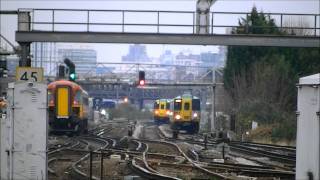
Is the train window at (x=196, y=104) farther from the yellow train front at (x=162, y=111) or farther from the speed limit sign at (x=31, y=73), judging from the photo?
the speed limit sign at (x=31, y=73)

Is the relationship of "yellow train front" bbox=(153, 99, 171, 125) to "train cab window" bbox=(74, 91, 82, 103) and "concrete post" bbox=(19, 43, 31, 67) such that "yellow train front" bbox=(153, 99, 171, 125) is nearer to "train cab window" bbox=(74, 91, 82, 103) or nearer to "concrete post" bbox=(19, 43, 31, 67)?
"train cab window" bbox=(74, 91, 82, 103)

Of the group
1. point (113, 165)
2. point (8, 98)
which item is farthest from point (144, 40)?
point (8, 98)

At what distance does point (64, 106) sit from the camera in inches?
1497

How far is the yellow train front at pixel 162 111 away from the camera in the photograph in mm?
61859

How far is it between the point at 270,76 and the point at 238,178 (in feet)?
114

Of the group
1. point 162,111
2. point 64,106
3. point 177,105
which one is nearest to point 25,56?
point 64,106

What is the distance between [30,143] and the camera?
12.1m

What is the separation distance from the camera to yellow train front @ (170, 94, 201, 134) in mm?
52000

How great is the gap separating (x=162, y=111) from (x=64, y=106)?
28.4 meters

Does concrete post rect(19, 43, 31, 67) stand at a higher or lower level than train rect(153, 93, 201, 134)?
higher

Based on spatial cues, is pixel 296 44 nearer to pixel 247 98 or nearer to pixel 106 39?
pixel 106 39

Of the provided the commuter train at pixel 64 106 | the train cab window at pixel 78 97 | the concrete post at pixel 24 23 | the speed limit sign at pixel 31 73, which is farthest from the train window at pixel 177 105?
the speed limit sign at pixel 31 73

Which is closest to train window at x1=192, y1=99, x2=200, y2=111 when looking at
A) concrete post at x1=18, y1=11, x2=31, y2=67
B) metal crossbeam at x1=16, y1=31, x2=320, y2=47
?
metal crossbeam at x1=16, y1=31, x2=320, y2=47

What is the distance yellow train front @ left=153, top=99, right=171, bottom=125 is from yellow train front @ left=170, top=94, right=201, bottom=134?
696 centimetres
